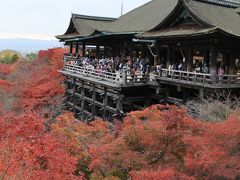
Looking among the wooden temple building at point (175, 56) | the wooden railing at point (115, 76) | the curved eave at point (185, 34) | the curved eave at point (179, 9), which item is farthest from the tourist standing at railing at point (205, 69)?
the wooden railing at point (115, 76)

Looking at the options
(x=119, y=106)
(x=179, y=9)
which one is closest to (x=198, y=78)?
(x=179, y=9)

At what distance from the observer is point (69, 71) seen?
32344mm

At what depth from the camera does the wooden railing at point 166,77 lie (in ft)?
58.9

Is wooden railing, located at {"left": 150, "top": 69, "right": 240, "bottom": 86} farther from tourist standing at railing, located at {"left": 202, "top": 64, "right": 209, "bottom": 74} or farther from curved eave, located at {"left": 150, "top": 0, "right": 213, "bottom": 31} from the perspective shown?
curved eave, located at {"left": 150, "top": 0, "right": 213, "bottom": 31}

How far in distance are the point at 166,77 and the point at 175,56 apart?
3651 mm

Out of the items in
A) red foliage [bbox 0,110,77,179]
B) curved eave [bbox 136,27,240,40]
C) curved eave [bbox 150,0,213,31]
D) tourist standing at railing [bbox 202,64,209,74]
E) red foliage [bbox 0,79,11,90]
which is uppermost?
curved eave [bbox 150,0,213,31]

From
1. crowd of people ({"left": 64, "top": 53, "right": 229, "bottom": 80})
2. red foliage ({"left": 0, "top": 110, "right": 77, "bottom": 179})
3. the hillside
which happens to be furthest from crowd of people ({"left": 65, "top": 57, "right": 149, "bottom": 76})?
red foliage ({"left": 0, "top": 110, "right": 77, "bottom": 179})

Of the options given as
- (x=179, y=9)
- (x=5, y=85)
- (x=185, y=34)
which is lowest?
(x=5, y=85)

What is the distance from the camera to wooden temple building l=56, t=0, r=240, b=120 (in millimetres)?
18250

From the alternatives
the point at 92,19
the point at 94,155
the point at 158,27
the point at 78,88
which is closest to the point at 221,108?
the point at 94,155

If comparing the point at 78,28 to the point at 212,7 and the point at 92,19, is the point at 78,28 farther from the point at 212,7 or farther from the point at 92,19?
the point at 212,7

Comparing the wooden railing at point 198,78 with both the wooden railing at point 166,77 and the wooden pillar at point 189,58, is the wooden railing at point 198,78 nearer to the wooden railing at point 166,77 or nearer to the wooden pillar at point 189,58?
the wooden railing at point 166,77

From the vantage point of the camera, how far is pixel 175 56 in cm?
2416

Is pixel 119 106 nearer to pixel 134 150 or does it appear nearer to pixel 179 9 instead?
pixel 179 9
